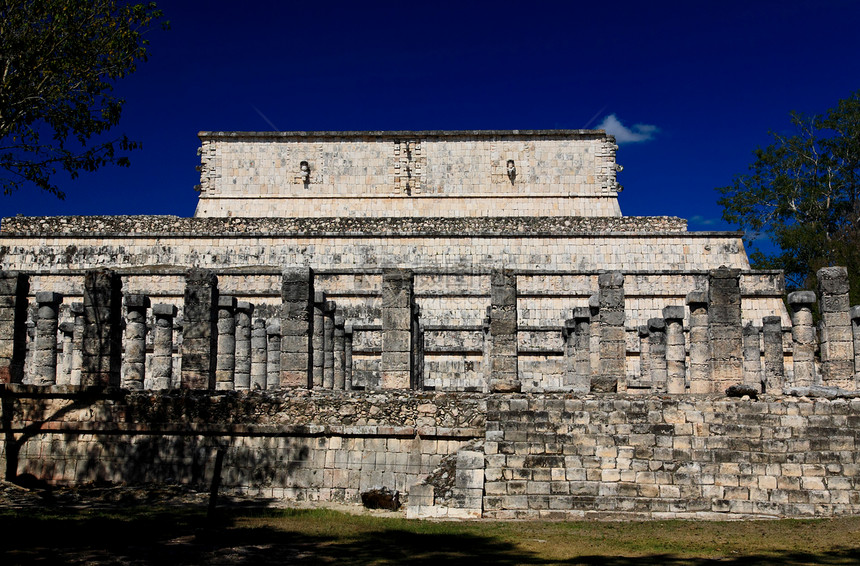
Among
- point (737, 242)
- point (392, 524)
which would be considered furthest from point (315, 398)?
point (737, 242)

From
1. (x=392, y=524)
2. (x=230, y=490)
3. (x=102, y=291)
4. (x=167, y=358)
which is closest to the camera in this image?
(x=392, y=524)

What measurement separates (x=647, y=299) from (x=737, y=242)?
13.4 ft

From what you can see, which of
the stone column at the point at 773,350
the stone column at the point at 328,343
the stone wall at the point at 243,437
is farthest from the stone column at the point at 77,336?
the stone column at the point at 773,350

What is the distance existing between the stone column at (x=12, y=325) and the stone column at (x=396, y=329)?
5851 millimetres

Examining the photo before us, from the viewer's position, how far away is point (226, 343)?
17.4m

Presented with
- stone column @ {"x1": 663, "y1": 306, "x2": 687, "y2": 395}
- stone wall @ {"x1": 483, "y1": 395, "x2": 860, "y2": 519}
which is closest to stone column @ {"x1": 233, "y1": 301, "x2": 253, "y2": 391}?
stone wall @ {"x1": 483, "y1": 395, "x2": 860, "y2": 519}

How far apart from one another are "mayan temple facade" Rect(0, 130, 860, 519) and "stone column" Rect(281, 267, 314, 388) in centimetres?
4

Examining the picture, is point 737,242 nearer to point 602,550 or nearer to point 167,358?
point 167,358

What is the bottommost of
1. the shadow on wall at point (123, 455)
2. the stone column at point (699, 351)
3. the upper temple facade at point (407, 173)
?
the shadow on wall at point (123, 455)

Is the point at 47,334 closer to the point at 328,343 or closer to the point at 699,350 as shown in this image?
the point at 328,343

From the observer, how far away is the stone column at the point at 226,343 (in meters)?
17.0

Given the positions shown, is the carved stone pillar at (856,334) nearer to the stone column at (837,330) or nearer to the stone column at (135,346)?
the stone column at (837,330)

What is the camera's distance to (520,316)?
2658 cm

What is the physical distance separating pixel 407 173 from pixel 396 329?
2131cm
